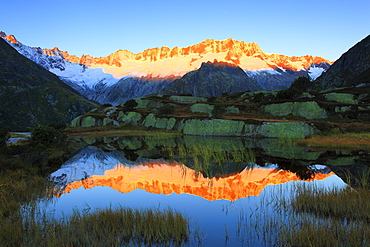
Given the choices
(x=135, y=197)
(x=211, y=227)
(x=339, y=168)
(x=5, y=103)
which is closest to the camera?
(x=211, y=227)

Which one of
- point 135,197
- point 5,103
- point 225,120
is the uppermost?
point 5,103

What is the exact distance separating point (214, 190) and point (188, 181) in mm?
3179

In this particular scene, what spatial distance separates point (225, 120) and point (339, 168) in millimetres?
41423

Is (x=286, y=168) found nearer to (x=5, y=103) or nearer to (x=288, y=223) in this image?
(x=288, y=223)

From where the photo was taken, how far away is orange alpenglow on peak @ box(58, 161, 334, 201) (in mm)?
A: 15970

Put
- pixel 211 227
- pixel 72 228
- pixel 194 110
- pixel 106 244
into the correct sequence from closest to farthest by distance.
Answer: pixel 106 244 < pixel 72 228 < pixel 211 227 < pixel 194 110

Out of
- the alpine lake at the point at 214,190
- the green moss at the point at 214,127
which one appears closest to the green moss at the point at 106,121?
the green moss at the point at 214,127

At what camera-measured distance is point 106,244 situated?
8805 mm

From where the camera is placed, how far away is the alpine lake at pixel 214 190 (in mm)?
10330

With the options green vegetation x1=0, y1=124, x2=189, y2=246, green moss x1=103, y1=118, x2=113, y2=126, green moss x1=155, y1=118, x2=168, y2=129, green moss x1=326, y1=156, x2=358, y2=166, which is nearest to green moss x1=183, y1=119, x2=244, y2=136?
green moss x1=155, y1=118, x2=168, y2=129

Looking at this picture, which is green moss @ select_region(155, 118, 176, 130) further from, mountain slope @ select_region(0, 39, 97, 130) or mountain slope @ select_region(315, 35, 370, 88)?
mountain slope @ select_region(315, 35, 370, 88)

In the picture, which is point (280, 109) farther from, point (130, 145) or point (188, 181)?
point (188, 181)

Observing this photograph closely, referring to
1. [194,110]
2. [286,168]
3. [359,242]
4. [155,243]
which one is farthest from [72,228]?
[194,110]

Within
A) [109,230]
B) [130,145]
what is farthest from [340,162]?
[130,145]
